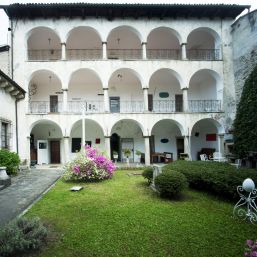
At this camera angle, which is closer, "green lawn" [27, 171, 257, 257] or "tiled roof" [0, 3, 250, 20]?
"green lawn" [27, 171, 257, 257]

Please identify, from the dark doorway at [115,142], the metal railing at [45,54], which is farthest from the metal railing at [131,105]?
the metal railing at [45,54]

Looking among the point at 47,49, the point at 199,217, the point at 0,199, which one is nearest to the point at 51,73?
the point at 47,49

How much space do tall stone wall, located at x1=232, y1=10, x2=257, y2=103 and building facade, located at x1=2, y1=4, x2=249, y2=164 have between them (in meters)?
0.55

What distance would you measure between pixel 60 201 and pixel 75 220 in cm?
190

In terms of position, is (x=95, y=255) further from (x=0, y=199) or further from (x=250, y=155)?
(x=250, y=155)

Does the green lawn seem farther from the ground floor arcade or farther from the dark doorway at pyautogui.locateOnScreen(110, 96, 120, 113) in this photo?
the dark doorway at pyautogui.locateOnScreen(110, 96, 120, 113)

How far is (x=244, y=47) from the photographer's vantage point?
56.9ft

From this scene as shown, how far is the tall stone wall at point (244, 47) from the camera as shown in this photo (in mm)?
16328

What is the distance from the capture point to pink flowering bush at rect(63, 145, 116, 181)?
1122cm

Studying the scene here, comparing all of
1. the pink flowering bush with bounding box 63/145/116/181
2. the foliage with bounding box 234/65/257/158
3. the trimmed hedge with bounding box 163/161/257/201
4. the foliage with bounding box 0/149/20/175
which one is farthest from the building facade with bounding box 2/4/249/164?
the trimmed hedge with bounding box 163/161/257/201

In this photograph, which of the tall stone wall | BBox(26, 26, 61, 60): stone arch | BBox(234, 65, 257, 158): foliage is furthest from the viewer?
BBox(26, 26, 61, 60): stone arch

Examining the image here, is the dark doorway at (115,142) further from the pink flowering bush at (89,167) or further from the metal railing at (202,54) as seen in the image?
the metal railing at (202,54)

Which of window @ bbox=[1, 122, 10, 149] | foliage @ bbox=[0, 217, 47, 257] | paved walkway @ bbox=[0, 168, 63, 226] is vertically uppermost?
window @ bbox=[1, 122, 10, 149]

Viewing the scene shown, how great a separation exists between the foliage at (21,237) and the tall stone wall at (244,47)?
1673 cm
